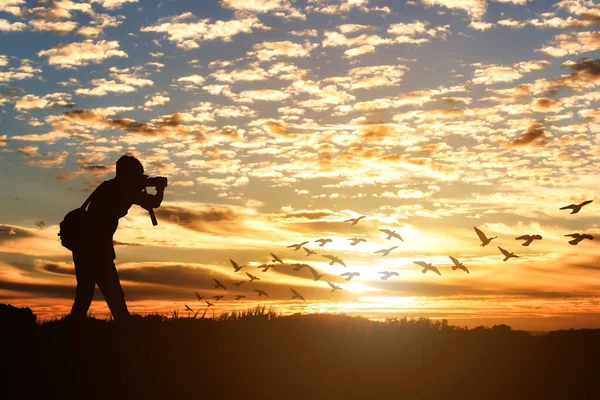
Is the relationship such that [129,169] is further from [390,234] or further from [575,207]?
[575,207]

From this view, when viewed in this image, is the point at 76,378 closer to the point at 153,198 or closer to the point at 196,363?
the point at 196,363

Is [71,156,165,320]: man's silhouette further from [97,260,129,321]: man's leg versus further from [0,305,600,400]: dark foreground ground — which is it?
[0,305,600,400]: dark foreground ground

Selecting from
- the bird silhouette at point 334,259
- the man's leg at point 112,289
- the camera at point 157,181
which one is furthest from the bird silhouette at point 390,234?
the man's leg at point 112,289

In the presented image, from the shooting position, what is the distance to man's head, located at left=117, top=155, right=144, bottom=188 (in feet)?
52.2

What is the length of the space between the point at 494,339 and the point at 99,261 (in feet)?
32.7

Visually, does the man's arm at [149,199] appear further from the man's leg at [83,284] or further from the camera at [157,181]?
the man's leg at [83,284]

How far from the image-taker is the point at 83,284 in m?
15.8

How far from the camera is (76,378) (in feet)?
40.6

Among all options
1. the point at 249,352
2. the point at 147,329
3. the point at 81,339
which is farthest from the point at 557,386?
the point at 81,339

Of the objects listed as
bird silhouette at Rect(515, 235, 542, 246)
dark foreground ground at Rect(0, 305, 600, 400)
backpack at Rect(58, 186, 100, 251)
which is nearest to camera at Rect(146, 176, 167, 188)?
backpack at Rect(58, 186, 100, 251)

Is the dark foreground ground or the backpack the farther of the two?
the backpack

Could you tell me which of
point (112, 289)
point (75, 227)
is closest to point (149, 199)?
point (75, 227)

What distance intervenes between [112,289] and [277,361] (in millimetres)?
4620

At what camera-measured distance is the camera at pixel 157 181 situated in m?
16.3
